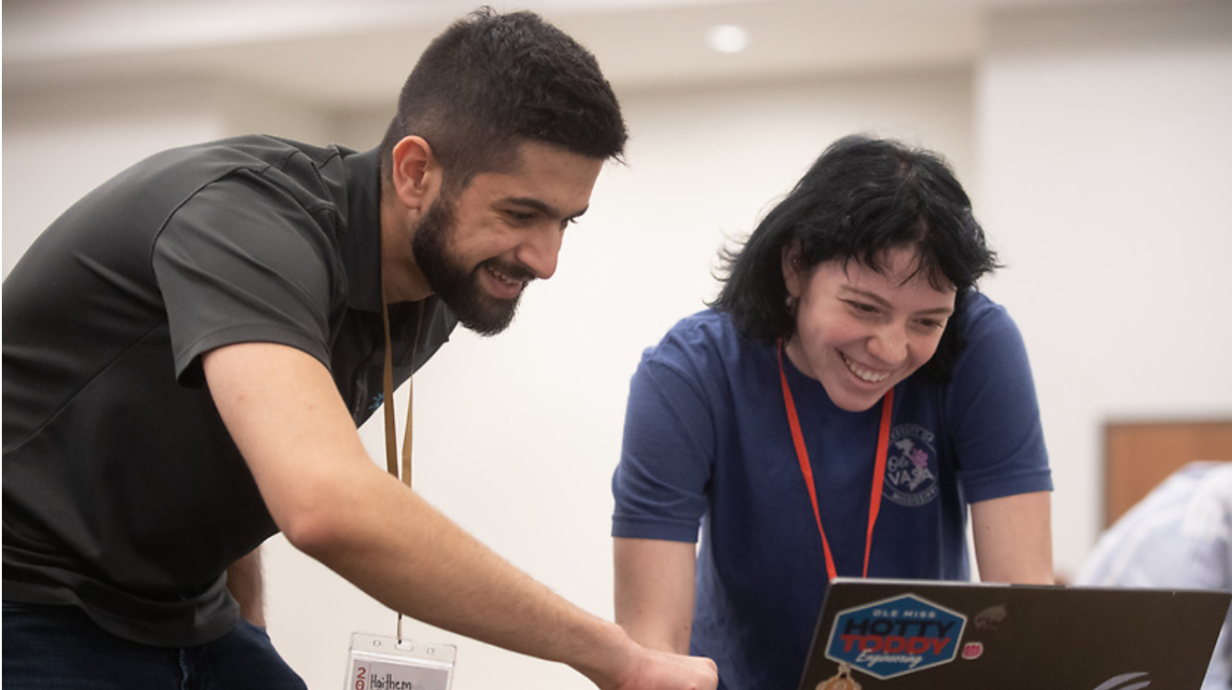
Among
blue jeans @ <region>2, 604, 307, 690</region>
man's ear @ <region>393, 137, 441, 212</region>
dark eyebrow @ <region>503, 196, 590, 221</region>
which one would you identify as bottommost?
blue jeans @ <region>2, 604, 307, 690</region>

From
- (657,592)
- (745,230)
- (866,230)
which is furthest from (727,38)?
(657,592)

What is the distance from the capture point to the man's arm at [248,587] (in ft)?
5.01

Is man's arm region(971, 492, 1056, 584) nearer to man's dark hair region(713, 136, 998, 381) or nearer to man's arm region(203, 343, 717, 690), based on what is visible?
man's dark hair region(713, 136, 998, 381)

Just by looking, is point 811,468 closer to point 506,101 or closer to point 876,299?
point 876,299

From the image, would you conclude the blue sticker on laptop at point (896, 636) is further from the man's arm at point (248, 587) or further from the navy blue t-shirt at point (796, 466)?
the man's arm at point (248, 587)

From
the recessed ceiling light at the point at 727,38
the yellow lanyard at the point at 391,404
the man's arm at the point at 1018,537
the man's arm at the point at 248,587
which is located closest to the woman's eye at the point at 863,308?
the man's arm at the point at 1018,537

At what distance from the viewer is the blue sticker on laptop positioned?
3.37ft

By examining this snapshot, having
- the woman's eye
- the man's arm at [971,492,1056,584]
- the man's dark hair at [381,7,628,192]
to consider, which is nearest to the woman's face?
the woman's eye

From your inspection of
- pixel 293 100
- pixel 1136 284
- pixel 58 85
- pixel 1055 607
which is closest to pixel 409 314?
pixel 1055 607

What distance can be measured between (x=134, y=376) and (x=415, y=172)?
358 mm

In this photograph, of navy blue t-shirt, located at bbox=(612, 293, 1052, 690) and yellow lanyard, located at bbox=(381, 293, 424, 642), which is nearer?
yellow lanyard, located at bbox=(381, 293, 424, 642)

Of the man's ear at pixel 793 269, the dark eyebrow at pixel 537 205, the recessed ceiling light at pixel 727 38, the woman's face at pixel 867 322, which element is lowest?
the woman's face at pixel 867 322

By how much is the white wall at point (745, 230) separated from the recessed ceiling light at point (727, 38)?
1.32 feet

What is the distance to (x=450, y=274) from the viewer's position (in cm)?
126
